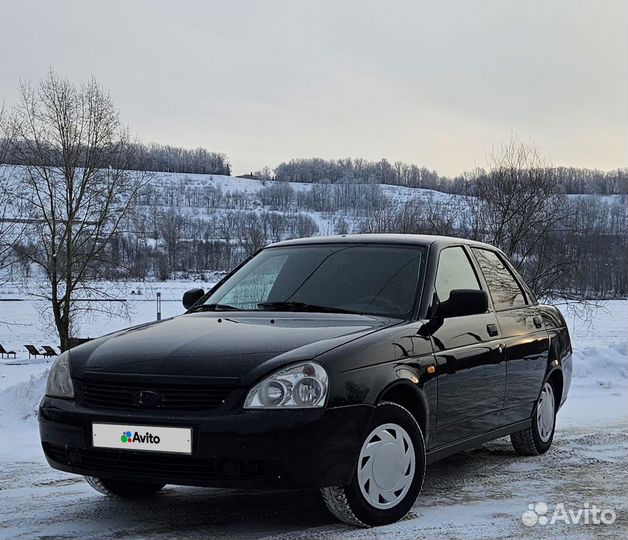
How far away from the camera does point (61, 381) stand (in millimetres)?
4496

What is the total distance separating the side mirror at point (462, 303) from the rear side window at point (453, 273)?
0.15 meters

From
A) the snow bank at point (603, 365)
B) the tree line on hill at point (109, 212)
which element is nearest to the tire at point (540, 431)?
the snow bank at point (603, 365)

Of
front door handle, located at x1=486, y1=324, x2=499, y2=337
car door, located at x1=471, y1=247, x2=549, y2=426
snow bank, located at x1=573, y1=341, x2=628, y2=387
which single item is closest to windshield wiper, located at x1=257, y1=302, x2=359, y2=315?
front door handle, located at x1=486, y1=324, x2=499, y2=337

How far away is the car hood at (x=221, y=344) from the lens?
4.08 meters

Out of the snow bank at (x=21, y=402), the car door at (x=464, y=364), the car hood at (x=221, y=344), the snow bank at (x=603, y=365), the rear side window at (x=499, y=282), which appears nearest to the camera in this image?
the car hood at (x=221, y=344)

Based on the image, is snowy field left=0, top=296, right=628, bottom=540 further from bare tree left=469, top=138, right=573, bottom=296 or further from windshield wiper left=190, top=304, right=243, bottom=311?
bare tree left=469, top=138, right=573, bottom=296

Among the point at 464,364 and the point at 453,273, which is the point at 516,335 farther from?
the point at 464,364

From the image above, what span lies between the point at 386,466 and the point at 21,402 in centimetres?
699

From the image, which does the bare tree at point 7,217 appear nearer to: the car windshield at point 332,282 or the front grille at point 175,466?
the car windshield at point 332,282

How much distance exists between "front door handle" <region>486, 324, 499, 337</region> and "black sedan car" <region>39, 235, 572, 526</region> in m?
0.01

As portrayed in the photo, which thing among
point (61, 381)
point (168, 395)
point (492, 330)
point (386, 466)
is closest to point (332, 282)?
point (492, 330)

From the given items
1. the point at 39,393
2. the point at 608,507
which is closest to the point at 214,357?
the point at 608,507

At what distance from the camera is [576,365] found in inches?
512

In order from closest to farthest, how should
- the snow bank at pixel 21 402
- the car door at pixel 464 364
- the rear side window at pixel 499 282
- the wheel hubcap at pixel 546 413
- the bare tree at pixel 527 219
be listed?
the car door at pixel 464 364 → the rear side window at pixel 499 282 → the wheel hubcap at pixel 546 413 → the snow bank at pixel 21 402 → the bare tree at pixel 527 219
